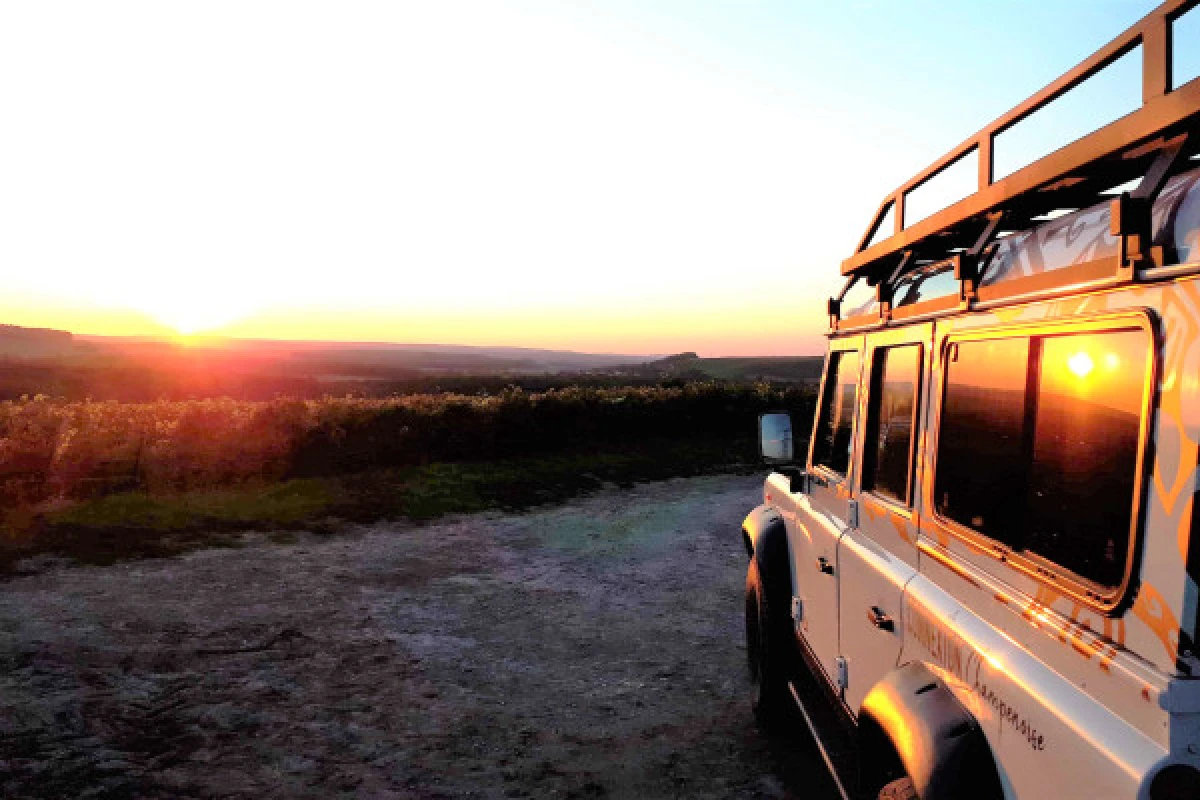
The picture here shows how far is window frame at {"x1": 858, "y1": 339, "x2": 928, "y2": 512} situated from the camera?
10.3ft

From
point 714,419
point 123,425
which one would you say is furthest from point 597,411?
point 123,425

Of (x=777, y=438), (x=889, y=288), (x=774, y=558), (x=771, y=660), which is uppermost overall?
(x=889, y=288)

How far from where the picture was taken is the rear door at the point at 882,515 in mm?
3115

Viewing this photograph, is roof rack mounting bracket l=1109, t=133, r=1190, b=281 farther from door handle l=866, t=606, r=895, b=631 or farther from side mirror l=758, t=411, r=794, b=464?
side mirror l=758, t=411, r=794, b=464

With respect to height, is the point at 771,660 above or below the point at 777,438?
below

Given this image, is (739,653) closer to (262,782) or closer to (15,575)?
(262,782)

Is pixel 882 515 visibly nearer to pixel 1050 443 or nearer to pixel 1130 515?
pixel 1050 443

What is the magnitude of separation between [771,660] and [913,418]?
223cm

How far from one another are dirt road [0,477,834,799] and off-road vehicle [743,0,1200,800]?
1.68 m

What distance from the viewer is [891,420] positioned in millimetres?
3518

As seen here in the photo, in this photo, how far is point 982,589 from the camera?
2471 mm

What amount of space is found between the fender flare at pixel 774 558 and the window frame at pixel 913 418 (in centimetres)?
126

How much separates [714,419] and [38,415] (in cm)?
1478

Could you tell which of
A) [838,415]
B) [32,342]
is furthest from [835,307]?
[32,342]
